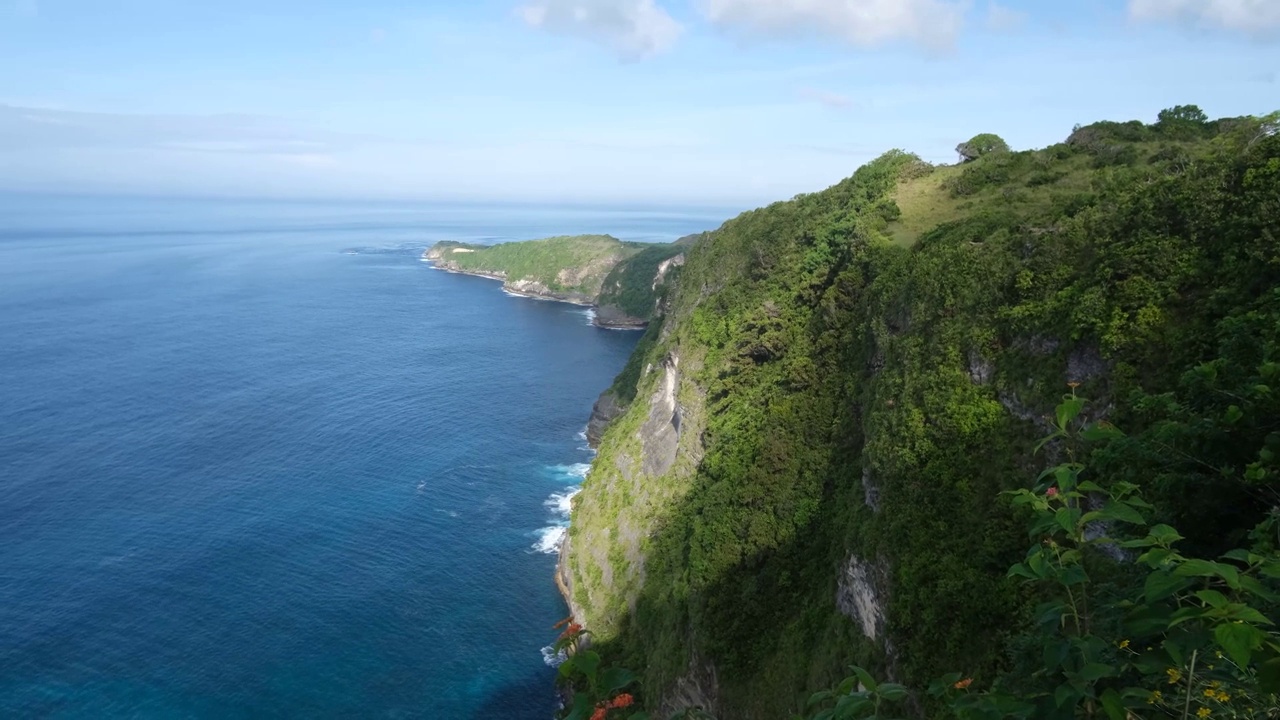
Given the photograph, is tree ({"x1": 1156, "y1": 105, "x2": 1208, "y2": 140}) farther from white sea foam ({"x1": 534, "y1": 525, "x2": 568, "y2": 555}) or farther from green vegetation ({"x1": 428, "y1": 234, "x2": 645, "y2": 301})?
green vegetation ({"x1": 428, "y1": 234, "x2": 645, "y2": 301})

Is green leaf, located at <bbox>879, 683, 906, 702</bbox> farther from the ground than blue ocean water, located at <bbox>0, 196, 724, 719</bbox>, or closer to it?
farther from the ground

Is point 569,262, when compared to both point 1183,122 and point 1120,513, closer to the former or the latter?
point 1183,122

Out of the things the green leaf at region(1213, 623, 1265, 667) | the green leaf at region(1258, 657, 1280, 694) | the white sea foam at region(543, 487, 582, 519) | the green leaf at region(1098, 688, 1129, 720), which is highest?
the green leaf at region(1213, 623, 1265, 667)

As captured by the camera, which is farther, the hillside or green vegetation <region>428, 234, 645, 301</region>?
green vegetation <region>428, 234, 645, 301</region>

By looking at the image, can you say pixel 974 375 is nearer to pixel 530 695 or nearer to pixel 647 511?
pixel 647 511

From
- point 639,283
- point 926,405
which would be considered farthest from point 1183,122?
point 639,283

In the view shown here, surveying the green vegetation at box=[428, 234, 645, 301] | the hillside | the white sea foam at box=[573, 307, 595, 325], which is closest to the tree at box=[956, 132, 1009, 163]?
the hillside
